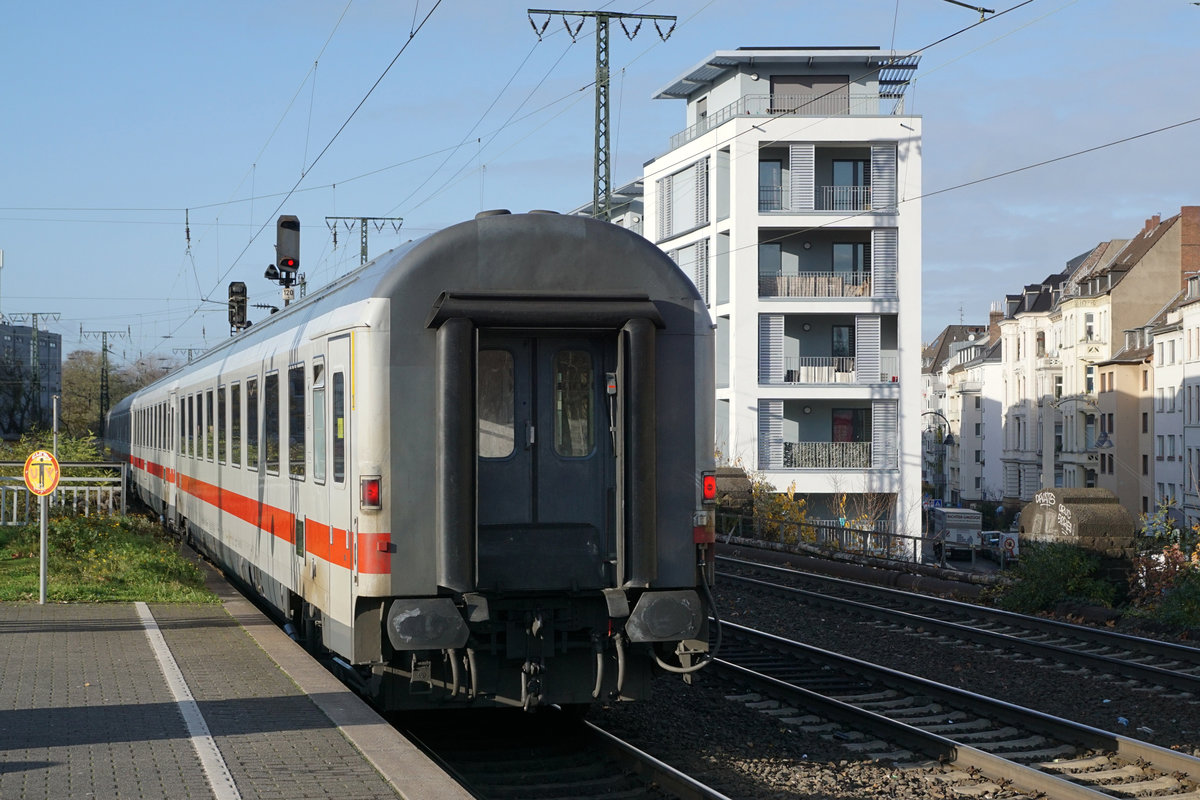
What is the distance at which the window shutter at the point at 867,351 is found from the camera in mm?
47906

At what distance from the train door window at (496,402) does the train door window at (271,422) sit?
3.46 meters

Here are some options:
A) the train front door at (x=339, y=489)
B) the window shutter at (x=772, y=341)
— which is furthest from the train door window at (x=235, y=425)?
the window shutter at (x=772, y=341)

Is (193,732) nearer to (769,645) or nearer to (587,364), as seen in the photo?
(587,364)

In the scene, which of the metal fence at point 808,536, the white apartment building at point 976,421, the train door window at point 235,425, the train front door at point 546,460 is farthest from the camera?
the white apartment building at point 976,421

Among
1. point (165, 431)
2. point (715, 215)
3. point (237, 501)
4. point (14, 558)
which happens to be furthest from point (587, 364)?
point (715, 215)

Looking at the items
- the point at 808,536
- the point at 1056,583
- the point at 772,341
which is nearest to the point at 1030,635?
the point at 1056,583

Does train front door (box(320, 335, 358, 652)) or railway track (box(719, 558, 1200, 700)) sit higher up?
train front door (box(320, 335, 358, 652))

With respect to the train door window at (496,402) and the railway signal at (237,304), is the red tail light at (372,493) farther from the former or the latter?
the railway signal at (237,304)

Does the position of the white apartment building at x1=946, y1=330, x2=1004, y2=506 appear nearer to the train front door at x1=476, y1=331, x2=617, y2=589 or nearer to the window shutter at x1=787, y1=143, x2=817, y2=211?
the window shutter at x1=787, y1=143, x2=817, y2=211


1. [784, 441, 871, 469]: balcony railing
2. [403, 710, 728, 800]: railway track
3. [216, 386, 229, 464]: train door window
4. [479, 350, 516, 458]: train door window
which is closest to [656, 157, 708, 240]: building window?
[784, 441, 871, 469]: balcony railing

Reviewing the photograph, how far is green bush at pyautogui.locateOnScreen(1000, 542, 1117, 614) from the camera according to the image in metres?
17.9

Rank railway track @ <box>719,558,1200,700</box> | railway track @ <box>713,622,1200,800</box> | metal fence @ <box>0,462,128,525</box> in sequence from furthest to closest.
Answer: metal fence @ <box>0,462,128,525</box>
railway track @ <box>719,558,1200,700</box>
railway track @ <box>713,622,1200,800</box>

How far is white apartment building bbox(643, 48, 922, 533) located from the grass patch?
2914 cm

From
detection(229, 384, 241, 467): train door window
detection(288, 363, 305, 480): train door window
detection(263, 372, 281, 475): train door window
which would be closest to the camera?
detection(288, 363, 305, 480): train door window
